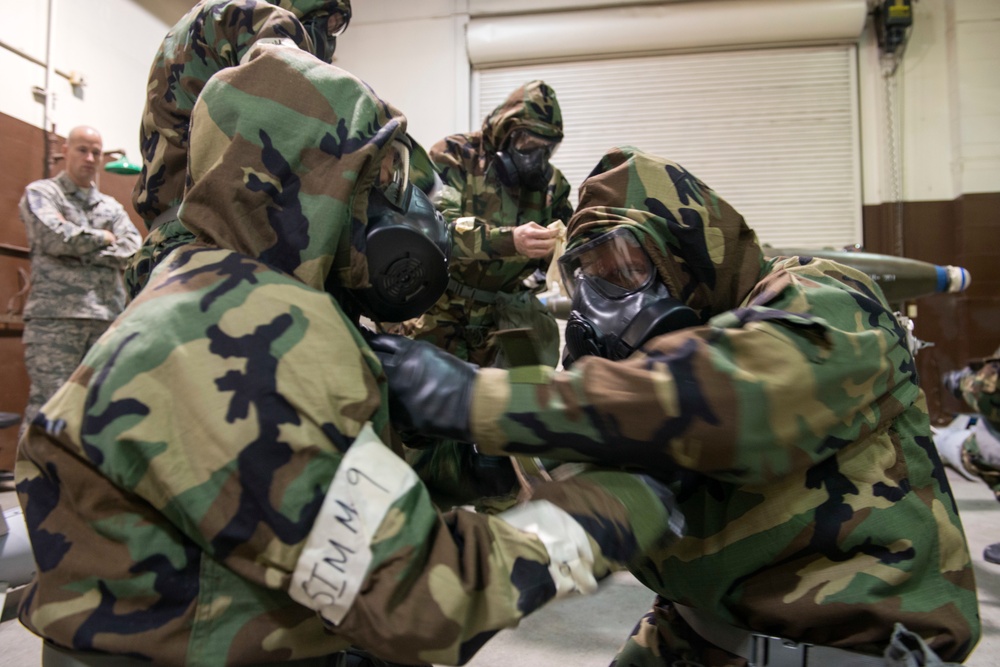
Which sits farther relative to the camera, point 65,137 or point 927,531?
point 65,137

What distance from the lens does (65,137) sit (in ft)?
17.8

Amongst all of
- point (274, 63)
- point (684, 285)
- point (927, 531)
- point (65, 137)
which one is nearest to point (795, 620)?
point (927, 531)

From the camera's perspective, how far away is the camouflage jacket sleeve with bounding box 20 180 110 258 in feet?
14.6

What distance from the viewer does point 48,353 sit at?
14.5 feet

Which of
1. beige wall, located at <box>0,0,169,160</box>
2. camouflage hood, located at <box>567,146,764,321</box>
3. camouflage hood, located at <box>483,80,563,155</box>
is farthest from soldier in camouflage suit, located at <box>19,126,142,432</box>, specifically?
camouflage hood, located at <box>567,146,764,321</box>

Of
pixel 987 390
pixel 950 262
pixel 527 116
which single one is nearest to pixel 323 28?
pixel 527 116

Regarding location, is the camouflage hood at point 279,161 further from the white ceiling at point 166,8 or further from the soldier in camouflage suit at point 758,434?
the white ceiling at point 166,8

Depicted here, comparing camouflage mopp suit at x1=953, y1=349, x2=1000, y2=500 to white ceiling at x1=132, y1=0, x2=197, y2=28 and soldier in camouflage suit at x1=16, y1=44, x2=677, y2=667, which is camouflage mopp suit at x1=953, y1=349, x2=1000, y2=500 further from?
white ceiling at x1=132, y1=0, x2=197, y2=28

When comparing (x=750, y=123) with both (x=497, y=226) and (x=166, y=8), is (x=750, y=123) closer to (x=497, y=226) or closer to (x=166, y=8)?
(x=497, y=226)

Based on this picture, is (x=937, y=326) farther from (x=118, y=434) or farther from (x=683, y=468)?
(x=118, y=434)

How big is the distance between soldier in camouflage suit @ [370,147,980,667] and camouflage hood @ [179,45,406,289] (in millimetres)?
205

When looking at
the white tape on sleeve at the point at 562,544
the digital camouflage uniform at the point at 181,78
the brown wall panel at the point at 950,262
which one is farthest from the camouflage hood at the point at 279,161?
the brown wall panel at the point at 950,262

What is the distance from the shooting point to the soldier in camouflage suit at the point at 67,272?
4.43m

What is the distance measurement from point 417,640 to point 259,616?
0.72ft
